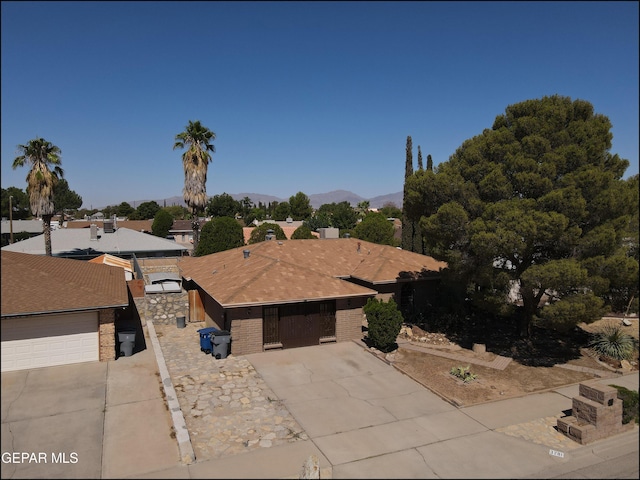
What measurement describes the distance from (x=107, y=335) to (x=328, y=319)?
329 inches

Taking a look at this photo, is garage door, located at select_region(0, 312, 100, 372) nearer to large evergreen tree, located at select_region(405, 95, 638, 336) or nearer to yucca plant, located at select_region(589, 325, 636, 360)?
large evergreen tree, located at select_region(405, 95, 638, 336)

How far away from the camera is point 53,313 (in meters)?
9.97

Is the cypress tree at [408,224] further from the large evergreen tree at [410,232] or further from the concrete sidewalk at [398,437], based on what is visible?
the concrete sidewalk at [398,437]

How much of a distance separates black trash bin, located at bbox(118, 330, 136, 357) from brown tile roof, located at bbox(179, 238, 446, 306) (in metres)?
3.23

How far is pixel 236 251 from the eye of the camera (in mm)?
25453

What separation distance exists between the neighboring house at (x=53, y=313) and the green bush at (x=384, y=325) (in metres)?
8.99

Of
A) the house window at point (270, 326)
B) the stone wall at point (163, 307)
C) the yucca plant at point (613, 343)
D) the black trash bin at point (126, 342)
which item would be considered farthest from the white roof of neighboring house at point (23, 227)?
the yucca plant at point (613, 343)

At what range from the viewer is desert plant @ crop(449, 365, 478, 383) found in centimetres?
1364

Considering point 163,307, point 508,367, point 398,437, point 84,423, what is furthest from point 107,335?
point 508,367

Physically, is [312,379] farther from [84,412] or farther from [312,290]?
[84,412]

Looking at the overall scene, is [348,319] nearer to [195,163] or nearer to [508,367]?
[508,367]

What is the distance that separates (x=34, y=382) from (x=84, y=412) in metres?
3.24

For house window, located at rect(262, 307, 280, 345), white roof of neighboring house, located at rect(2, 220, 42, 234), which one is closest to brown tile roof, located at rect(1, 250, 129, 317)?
house window, located at rect(262, 307, 280, 345)

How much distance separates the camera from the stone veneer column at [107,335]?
43.7ft
